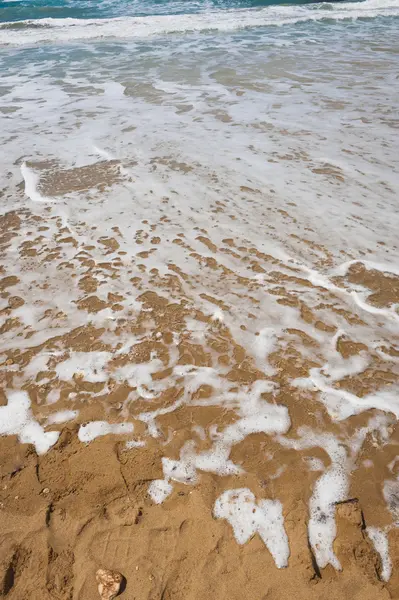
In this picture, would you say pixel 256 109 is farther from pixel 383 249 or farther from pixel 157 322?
pixel 157 322

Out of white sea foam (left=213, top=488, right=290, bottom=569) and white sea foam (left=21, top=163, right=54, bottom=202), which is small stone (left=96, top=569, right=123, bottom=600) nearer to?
white sea foam (left=213, top=488, right=290, bottom=569)

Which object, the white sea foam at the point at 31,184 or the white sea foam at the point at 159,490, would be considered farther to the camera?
the white sea foam at the point at 31,184

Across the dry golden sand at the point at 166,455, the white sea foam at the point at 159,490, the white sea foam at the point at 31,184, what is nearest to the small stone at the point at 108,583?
the dry golden sand at the point at 166,455

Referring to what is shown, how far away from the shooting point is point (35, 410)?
2592 millimetres

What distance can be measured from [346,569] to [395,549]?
0.27 meters

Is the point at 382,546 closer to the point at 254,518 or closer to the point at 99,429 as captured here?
the point at 254,518

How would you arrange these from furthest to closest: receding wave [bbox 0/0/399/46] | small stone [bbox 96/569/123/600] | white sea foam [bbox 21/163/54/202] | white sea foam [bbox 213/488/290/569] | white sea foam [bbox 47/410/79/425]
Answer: receding wave [bbox 0/0/399/46] < white sea foam [bbox 21/163/54/202] < white sea foam [bbox 47/410/79/425] < white sea foam [bbox 213/488/290/569] < small stone [bbox 96/569/123/600]

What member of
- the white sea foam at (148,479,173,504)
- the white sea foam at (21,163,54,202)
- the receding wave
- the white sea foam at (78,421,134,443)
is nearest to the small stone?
the white sea foam at (148,479,173,504)

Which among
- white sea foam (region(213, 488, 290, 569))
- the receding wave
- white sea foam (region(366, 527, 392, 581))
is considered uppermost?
the receding wave

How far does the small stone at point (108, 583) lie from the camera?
5.83ft

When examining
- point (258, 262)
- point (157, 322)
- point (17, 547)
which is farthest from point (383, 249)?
point (17, 547)

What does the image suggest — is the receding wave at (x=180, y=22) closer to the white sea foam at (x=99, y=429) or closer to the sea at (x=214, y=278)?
the sea at (x=214, y=278)

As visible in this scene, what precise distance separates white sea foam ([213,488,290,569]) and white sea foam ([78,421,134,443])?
734 mm

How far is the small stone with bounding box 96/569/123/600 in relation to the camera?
178 centimetres
